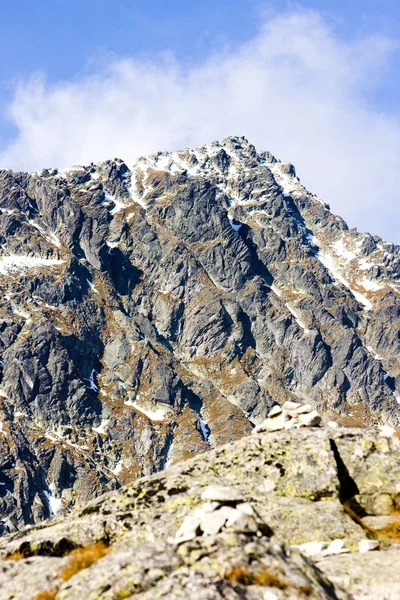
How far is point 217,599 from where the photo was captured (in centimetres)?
1075

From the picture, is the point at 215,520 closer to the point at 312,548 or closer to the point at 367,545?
the point at 312,548

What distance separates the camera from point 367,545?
1706cm

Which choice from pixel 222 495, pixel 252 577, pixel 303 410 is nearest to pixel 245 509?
pixel 222 495

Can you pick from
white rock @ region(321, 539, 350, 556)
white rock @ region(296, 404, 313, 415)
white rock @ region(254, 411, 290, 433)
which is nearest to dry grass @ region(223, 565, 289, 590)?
white rock @ region(321, 539, 350, 556)

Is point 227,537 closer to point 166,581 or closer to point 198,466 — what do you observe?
point 166,581

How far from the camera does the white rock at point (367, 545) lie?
1695cm

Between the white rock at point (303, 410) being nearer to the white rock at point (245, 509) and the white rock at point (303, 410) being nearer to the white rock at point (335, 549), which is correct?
the white rock at point (335, 549)

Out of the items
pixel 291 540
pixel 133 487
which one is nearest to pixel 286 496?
pixel 291 540

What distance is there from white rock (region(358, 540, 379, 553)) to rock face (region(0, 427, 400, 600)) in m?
0.04

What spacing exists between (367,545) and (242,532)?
242 inches

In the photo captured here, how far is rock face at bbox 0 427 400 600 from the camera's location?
11789 millimetres

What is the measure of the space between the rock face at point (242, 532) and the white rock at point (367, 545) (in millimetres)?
42

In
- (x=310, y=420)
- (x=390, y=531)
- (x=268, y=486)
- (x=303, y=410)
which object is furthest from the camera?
(x=303, y=410)

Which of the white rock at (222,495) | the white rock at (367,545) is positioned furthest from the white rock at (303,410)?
the white rock at (222,495)
